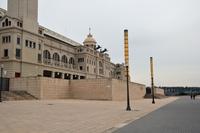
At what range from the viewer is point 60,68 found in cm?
7525

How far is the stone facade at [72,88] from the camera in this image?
4969 cm

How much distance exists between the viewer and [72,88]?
5750cm

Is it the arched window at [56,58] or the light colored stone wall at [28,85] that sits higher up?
the arched window at [56,58]

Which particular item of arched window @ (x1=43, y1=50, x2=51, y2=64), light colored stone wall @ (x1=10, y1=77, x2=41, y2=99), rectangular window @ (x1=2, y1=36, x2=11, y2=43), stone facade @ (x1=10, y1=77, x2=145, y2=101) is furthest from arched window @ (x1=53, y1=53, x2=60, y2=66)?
light colored stone wall @ (x1=10, y1=77, x2=41, y2=99)

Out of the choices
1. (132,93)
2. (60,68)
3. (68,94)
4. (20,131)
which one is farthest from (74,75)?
(20,131)

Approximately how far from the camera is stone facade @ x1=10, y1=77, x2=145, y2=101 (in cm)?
4969

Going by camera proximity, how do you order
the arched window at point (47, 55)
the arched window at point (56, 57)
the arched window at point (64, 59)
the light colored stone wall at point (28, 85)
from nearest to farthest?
the light colored stone wall at point (28, 85) < the arched window at point (47, 55) < the arched window at point (56, 57) < the arched window at point (64, 59)

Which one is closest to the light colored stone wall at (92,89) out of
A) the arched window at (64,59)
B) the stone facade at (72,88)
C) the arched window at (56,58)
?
the stone facade at (72,88)

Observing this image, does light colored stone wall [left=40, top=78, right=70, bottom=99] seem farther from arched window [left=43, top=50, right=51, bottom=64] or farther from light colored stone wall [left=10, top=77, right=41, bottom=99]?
arched window [left=43, top=50, right=51, bottom=64]

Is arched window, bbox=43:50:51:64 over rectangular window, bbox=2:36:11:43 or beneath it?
beneath

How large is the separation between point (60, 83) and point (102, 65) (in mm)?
54375

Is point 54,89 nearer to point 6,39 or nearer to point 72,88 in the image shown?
point 72,88

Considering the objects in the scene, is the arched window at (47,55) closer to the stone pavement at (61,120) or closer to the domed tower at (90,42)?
the domed tower at (90,42)

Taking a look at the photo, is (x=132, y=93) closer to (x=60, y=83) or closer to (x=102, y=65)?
(x=60, y=83)
